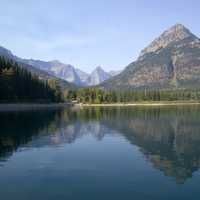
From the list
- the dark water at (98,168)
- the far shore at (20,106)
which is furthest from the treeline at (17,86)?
the dark water at (98,168)

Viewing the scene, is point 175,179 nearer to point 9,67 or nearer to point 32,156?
point 32,156

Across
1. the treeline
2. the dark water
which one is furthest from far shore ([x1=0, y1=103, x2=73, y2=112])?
the dark water

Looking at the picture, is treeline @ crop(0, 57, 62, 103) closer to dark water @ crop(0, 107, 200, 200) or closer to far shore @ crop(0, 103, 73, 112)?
far shore @ crop(0, 103, 73, 112)

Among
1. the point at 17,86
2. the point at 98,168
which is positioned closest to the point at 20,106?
the point at 17,86

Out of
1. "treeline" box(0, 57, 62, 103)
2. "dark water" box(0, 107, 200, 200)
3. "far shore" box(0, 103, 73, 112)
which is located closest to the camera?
"dark water" box(0, 107, 200, 200)

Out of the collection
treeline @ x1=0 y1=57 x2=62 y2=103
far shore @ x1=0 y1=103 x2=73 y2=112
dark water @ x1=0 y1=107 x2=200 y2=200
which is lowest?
dark water @ x1=0 y1=107 x2=200 y2=200

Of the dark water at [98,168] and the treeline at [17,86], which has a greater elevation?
the treeline at [17,86]

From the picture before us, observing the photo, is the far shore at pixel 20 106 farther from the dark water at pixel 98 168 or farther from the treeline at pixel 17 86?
the dark water at pixel 98 168

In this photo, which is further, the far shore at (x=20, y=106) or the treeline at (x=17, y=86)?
the treeline at (x=17, y=86)

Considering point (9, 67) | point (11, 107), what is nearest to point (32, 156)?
point (11, 107)

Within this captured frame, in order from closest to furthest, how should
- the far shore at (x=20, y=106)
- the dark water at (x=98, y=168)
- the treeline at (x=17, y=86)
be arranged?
1. the dark water at (x=98, y=168)
2. the far shore at (x=20, y=106)
3. the treeline at (x=17, y=86)

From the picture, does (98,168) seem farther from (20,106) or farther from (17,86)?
(17,86)

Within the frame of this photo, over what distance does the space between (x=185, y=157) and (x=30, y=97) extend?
141 metres

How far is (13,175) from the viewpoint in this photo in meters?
30.7
